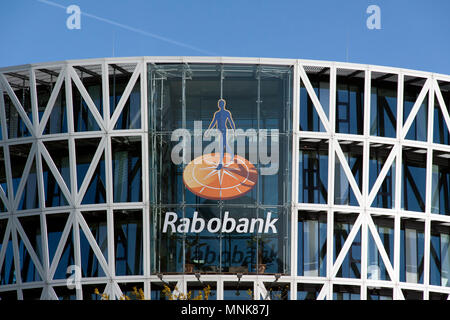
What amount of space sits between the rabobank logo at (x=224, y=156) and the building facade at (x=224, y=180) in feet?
0.27

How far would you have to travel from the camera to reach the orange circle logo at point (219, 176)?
44.1 meters

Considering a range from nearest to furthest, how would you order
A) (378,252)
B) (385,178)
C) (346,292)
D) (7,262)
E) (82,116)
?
(346,292), (378,252), (82,116), (385,178), (7,262)

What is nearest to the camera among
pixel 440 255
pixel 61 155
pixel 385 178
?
pixel 385 178

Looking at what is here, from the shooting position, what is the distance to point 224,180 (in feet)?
146

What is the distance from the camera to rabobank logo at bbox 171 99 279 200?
44219 millimetres

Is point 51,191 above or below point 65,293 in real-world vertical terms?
above

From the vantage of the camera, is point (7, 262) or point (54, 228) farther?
point (7, 262)

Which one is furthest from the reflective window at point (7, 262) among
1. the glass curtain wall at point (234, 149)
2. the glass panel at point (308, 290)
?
the glass panel at point (308, 290)

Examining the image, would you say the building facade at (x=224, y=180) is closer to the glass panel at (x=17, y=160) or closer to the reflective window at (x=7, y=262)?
the reflective window at (x=7, y=262)

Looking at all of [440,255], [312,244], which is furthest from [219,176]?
[440,255]

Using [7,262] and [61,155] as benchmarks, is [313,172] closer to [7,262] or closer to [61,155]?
[61,155]

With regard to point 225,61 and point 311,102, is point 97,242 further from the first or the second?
point 311,102

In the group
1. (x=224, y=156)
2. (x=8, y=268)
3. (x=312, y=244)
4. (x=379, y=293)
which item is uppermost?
(x=224, y=156)

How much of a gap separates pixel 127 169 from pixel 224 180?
6064 mm
